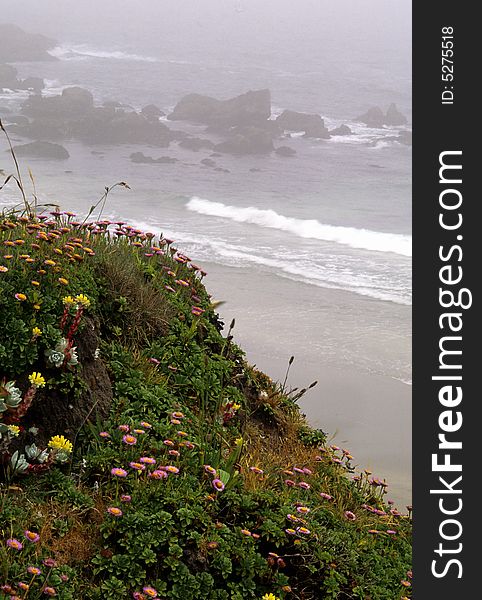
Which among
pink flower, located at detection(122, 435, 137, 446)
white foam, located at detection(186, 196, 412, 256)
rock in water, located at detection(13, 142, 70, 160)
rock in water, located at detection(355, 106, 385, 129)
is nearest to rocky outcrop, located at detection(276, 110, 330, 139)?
rock in water, located at detection(355, 106, 385, 129)

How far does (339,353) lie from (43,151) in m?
25.9

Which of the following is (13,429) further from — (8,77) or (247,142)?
(8,77)

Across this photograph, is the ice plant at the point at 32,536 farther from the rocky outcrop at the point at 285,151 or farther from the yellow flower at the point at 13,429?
the rocky outcrop at the point at 285,151

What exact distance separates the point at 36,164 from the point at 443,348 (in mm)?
28429

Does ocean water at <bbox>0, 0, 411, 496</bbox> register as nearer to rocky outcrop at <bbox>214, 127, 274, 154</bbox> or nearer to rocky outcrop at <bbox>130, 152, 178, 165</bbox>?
rocky outcrop at <bbox>130, 152, 178, 165</bbox>

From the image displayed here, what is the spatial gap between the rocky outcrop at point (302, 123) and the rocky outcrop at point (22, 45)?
18.8m

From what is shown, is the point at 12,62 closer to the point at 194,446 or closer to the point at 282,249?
the point at 282,249

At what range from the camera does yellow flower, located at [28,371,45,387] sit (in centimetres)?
379

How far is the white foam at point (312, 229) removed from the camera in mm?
18969

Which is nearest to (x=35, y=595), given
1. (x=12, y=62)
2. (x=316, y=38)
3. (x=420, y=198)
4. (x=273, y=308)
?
(x=420, y=198)

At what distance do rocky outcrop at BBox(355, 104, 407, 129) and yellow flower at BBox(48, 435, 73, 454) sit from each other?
43593 mm

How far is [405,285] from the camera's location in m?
14.1

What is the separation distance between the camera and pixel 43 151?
33.1 meters

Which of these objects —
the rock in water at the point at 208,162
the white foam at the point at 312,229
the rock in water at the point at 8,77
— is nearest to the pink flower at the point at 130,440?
the white foam at the point at 312,229
